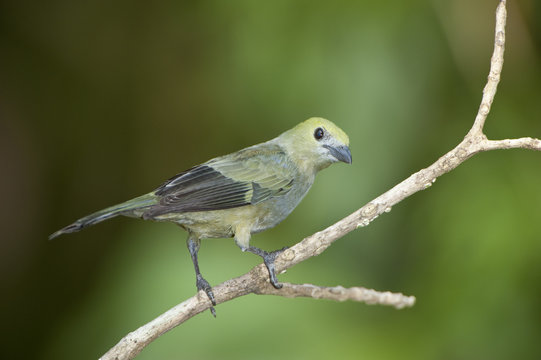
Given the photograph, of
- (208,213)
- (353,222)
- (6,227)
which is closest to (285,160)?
(208,213)

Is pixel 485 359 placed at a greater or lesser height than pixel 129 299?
lesser

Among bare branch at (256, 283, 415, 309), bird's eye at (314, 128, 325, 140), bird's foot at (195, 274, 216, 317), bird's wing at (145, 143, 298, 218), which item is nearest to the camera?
bare branch at (256, 283, 415, 309)

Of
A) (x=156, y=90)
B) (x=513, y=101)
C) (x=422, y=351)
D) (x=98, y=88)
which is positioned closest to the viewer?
(x=422, y=351)

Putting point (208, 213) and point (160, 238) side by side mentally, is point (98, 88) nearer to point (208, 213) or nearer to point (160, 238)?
point (160, 238)

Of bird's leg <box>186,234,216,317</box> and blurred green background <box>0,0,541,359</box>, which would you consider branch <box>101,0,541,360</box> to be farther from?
blurred green background <box>0,0,541,359</box>

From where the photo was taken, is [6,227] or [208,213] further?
[6,227]

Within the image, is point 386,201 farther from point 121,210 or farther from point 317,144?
point 121,210

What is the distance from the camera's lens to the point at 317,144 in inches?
105

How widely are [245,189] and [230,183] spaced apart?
0.23 feet

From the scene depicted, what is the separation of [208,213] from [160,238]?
1.81 metres

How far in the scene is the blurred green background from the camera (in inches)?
143

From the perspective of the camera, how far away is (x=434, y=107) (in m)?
4.15

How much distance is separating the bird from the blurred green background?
94cm

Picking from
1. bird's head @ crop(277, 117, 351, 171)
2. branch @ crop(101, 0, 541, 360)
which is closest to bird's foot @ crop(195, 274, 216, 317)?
branch @ crop(101, 0, 541, 360)
